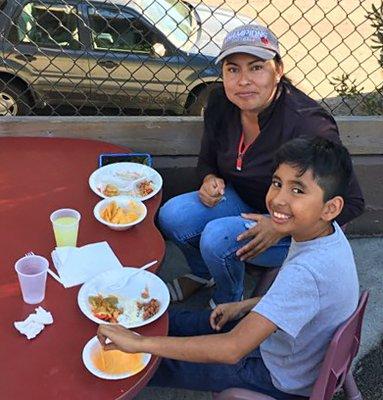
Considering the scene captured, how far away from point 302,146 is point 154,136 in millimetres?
1508

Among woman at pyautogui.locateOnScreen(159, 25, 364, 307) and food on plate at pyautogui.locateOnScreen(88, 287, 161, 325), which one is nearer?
food on plate at pyautogui.locateOnScreen(88, 287, 161, 325)

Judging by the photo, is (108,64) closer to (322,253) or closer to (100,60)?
(100,60)

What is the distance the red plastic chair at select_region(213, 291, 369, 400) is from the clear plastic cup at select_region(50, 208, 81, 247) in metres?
0.74

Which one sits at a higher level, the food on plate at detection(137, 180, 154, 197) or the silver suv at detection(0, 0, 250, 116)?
the food on plate at detection(137, 180, 154, 197)

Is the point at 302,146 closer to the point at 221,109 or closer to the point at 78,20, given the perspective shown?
the point at 221,109

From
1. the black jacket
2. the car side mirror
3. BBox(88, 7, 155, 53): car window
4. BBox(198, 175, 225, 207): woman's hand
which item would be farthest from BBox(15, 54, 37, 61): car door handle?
BBox(198, 175, 225, 207): woman's hand

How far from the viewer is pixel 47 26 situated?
14.9ft

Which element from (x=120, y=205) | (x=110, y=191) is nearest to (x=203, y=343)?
(x=120, y=205)

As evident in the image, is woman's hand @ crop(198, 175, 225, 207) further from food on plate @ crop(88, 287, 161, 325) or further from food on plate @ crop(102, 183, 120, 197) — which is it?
food on plate @ crop(88, 287, 161, 325)

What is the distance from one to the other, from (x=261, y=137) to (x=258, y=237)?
42cm

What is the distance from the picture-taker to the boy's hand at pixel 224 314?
87.0 inches

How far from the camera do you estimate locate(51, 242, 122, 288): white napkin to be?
206cm

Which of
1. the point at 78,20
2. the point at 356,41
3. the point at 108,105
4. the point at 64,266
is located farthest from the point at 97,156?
the point at 356,41

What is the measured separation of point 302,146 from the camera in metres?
1.86
